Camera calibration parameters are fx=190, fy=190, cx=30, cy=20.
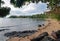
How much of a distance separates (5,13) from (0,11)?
19cm

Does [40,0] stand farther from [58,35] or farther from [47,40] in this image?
[58,35]

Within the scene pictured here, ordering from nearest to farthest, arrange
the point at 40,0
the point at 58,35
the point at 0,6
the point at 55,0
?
1. the point at 0,6
2. the point at 40,0
3. the point at 55,0
4. the point at 58,35

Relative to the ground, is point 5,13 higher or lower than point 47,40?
higher

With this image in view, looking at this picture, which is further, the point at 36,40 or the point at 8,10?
the point at 36,40

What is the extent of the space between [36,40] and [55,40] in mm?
3000

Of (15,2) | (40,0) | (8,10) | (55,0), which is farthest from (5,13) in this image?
(55,0)

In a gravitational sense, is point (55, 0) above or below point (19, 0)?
below

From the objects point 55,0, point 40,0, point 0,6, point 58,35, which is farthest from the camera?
point 58,35

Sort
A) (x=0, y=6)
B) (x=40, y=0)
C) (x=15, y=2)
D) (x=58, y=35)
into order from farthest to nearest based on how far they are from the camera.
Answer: (x=58, y=35), (x=40, y=0), (x=15, y=2), (x=0, y=6)

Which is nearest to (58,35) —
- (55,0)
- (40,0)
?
(55,0)

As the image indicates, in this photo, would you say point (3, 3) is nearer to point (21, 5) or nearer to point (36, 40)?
point (21, 5)

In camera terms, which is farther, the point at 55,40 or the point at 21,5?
the point at 55,40

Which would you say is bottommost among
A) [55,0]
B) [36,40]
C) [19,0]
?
[36,40]

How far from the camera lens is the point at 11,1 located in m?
5.98
